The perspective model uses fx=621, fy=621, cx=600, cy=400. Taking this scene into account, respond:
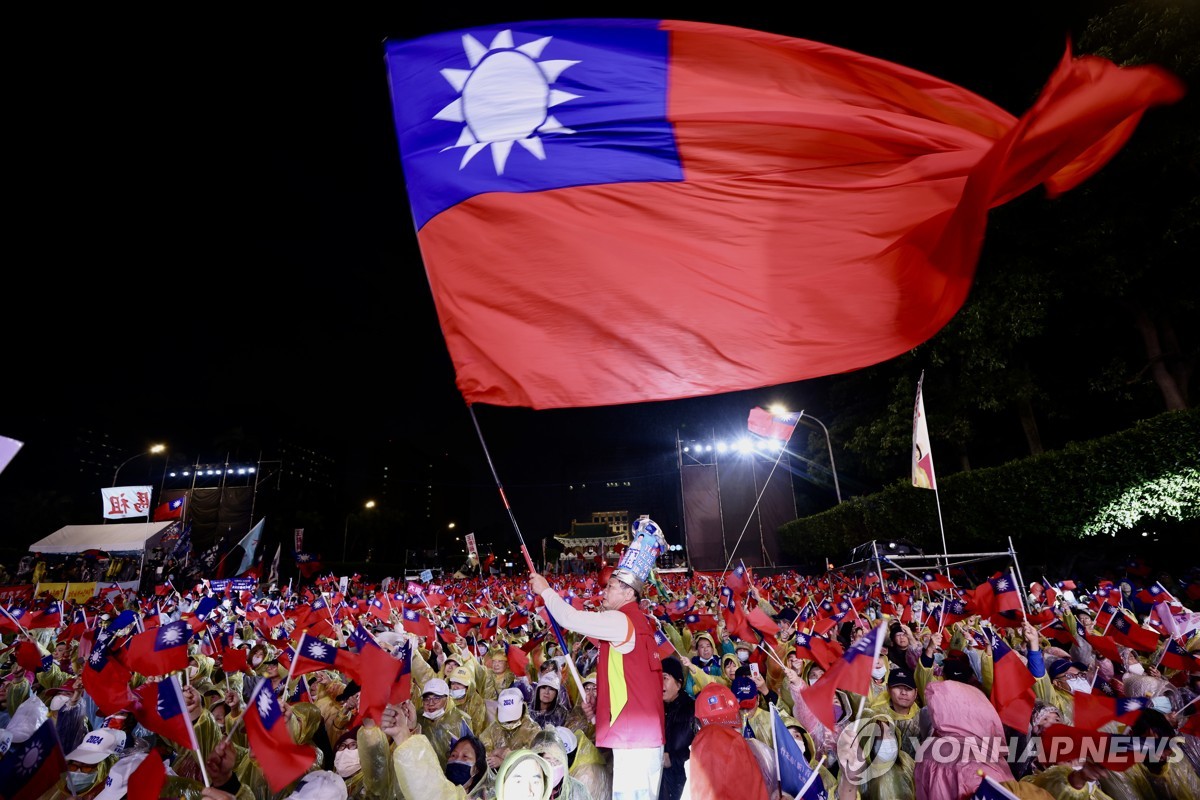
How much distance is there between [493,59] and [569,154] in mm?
987

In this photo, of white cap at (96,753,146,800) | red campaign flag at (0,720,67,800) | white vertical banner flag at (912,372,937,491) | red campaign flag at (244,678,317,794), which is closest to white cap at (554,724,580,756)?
red campaign flag at (244,678,317,794)

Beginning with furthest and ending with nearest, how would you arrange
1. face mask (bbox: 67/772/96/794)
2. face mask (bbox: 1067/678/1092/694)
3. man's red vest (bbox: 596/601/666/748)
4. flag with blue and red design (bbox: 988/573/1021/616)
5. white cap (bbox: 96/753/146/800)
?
flag with blue and red design (bbox: 988/573/1021/616) → face mask (bbox: 1067/678/1092/694) → face mask (bbox: 67/772/96/794) → man's red vest (bbox: 596/601/666/748) → white cap (bbox: 96/753/146/800)

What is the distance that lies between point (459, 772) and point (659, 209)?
4.57 metres

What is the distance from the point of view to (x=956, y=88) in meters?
4.29

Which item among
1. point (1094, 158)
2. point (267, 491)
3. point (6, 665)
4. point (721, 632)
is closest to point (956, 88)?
point (1094, 158)

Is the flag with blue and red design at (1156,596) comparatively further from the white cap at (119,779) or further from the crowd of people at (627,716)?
the white cap at (119,779)

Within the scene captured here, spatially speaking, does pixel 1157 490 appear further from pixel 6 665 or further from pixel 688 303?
pixel 6 665

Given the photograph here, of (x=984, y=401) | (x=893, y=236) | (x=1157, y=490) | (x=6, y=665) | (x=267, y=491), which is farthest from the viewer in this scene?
(x=267, y=491)

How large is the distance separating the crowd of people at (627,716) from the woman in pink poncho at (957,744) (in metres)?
0.01

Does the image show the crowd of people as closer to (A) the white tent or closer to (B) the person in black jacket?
(B) the person in black jacket

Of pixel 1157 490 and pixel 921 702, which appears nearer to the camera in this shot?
pixel 921 702

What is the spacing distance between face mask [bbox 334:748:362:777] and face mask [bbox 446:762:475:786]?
780 mm

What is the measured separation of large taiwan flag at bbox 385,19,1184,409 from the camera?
15.4 feet

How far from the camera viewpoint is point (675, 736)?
5230 millimetres
